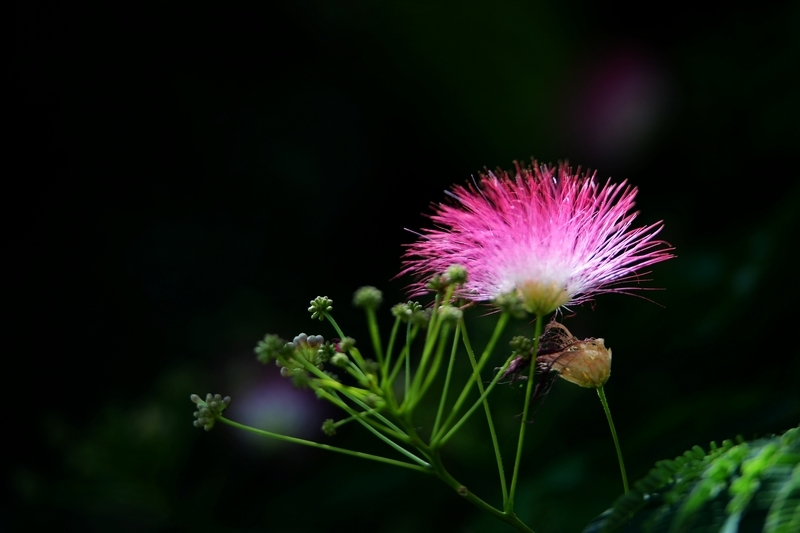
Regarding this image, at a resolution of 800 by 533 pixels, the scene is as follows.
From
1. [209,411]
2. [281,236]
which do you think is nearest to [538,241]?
[209,411]

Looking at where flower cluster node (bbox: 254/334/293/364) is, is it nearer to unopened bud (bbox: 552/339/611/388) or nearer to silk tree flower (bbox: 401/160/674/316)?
silk tree flower (bbox: 401/160/674/316)

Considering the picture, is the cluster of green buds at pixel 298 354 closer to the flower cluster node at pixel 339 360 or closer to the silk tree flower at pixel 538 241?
the flower cluster node at pixel 339 360

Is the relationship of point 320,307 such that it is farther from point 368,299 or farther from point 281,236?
point 281,236

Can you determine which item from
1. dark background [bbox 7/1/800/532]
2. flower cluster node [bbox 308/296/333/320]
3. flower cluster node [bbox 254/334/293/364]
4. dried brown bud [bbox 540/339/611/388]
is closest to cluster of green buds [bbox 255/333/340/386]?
flower cluster node [bbox 254/334/293/364]

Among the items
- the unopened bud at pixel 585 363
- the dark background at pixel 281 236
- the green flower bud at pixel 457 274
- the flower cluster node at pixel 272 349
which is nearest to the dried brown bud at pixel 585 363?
the unopened bud at pixel 585 363

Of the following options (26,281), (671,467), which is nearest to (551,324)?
(671,467)

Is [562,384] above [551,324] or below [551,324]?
above

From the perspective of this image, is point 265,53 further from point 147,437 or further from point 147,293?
point 147,437
